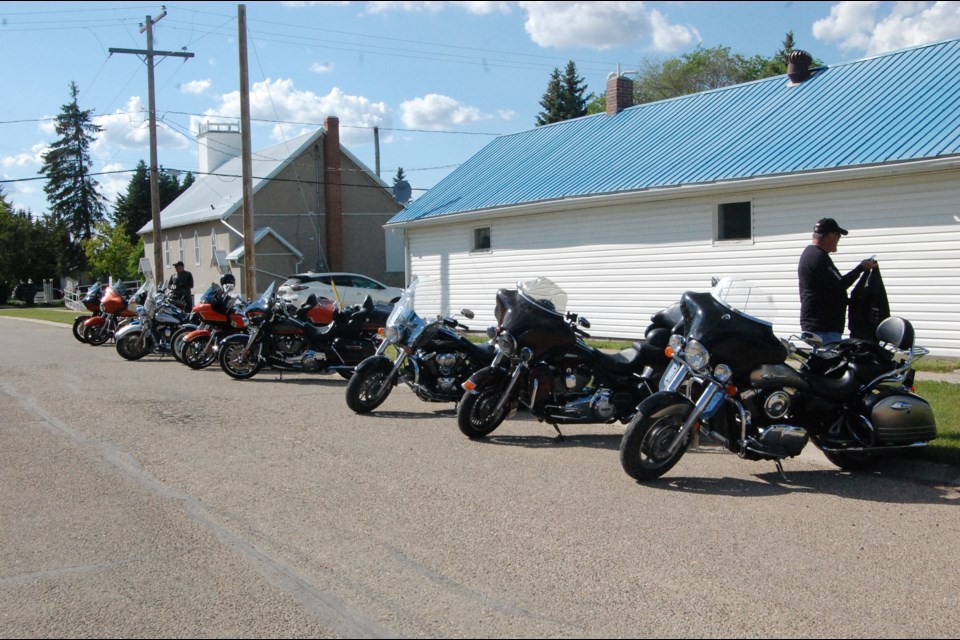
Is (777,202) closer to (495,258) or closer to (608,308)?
(608,308)

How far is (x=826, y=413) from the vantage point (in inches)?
278

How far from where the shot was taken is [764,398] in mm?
6859

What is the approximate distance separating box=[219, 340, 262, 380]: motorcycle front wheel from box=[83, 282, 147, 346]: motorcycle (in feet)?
18.3

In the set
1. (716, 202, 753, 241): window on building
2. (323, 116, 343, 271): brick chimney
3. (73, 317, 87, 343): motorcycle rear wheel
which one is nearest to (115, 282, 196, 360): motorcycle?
(73, 317, 87, 343): motorcycle rear wheel

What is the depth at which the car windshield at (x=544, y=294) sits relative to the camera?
28.4ft

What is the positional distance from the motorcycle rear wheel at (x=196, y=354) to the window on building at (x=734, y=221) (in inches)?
384

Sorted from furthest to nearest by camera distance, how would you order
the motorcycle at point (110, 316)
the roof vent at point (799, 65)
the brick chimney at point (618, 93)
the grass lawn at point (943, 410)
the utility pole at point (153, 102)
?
1. the utility pole at point (153, 102)
2. the brick chimney at point (618, 93)
3. the motorcycle at point (110, 316)
4. the roof vent at point (799, 65)
5. the grass lawn at point (943, 410)

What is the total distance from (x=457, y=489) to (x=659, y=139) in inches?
590

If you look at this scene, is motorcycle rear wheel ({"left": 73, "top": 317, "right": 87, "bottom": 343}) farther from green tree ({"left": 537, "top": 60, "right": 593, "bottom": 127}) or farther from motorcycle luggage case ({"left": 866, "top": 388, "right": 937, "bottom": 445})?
green tree ({"left": 537, "top": 60, "right": 593, "bottom": 127})

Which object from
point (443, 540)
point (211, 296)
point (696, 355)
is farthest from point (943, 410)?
point (211, 296)

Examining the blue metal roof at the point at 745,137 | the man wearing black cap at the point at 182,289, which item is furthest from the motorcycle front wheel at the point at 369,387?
the man wearing black cap at the point at 182,289

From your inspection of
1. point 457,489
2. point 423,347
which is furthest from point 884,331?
point 423,347

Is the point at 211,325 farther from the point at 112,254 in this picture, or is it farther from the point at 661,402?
the point at 112,254

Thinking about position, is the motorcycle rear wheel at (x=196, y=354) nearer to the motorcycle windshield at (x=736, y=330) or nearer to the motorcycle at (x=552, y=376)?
the motorcycle at (x=552, y=376)
